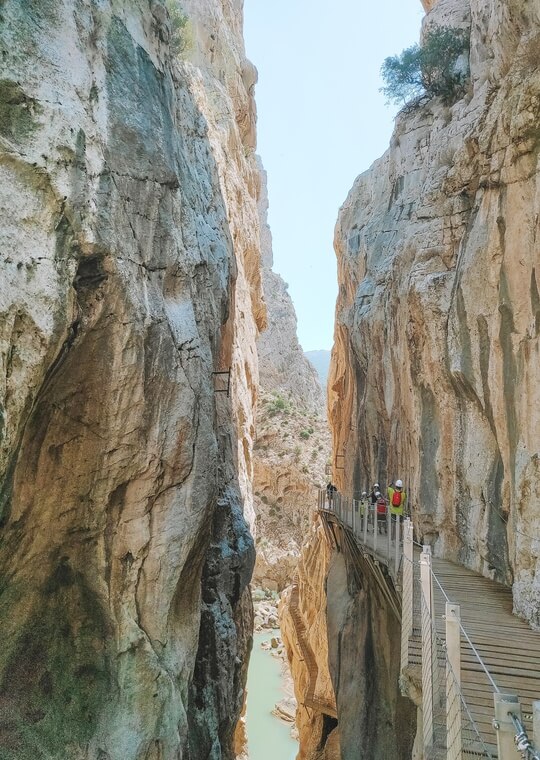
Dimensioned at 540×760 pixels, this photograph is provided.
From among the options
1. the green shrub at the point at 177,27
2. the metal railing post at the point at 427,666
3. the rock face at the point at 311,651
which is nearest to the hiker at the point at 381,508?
the metal railing post at the point at 427,666

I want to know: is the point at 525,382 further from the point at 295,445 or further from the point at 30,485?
the point at 295,445

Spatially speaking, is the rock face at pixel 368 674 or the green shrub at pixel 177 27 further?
the green shrub at pixel 177 27

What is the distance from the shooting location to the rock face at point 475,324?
28.8 feet

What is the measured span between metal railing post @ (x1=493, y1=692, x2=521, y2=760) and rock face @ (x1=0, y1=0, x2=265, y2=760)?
5707 millimetres

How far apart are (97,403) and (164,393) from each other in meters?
1.10

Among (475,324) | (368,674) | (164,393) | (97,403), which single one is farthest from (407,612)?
(368,674)

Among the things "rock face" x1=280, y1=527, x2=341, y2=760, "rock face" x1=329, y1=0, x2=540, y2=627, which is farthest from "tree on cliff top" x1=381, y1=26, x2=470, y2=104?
"rock face" x1=280, y1=527, x2=341, y2=760

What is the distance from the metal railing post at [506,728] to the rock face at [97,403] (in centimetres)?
571

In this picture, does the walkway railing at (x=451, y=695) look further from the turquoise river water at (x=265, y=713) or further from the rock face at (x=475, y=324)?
the turquoise river water at (x=265, y=713)

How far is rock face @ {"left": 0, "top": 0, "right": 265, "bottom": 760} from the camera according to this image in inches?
284

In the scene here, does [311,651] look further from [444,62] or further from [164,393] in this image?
[444,62]

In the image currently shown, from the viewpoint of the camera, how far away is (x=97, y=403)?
27.6 feet

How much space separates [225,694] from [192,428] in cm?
642

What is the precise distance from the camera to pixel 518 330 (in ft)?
29.6
